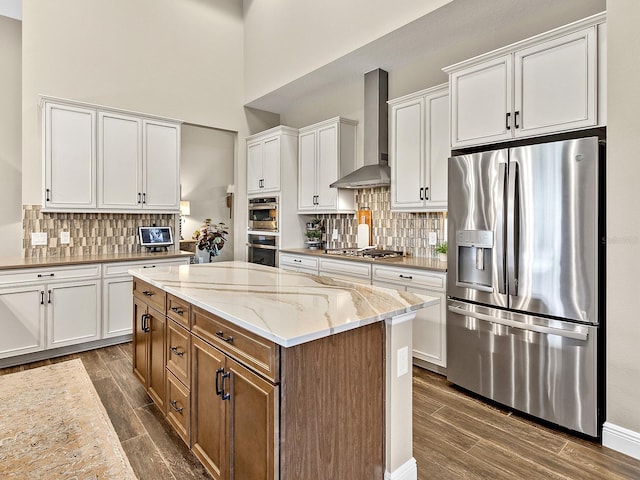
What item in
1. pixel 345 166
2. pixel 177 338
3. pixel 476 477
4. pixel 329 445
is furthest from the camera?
pixel 345 166

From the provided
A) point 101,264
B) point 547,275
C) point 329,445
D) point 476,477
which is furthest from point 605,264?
point 101,264

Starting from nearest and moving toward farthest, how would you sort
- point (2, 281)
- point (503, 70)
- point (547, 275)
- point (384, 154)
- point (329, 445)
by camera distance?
point (329, 445) < point (547, 275) < point (503, 70) < point (2, 281) < point (384, 154)

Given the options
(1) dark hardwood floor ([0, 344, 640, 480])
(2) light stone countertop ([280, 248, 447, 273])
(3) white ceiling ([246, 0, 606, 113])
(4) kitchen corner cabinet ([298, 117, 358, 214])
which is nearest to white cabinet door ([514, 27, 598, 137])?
(3) white ceiling ([246, 0, 606, 113])

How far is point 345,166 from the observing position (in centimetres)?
462

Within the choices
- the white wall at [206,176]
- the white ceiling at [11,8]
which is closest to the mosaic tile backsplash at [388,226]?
the white wall at [206,176]

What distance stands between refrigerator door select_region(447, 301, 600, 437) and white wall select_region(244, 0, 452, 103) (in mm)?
2530

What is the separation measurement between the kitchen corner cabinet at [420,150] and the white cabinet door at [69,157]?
320 cm

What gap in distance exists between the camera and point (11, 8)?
4.66m

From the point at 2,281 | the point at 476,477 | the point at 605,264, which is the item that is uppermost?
the point at 605,264

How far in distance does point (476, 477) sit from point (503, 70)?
8.59 ft

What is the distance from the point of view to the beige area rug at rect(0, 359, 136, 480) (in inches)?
80.2

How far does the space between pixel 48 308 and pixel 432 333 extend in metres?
3.54

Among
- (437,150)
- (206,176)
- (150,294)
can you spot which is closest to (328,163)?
(437,150)

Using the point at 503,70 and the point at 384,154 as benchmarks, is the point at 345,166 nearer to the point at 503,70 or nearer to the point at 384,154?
the point at 384,154
